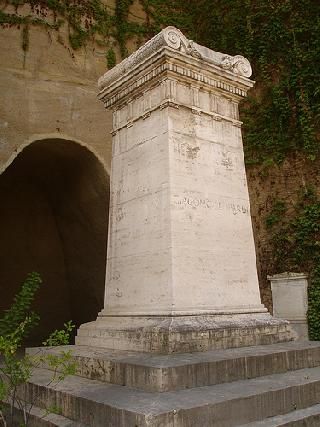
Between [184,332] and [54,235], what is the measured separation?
31.1 feet

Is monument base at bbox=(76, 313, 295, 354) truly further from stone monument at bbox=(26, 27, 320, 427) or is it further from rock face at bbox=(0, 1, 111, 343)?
rock face at bbox=(0, 1, 111, 343)

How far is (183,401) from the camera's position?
3.26m

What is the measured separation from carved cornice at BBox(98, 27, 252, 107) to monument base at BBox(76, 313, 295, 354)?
2.73 m

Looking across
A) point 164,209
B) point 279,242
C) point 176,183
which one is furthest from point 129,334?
point 279,242

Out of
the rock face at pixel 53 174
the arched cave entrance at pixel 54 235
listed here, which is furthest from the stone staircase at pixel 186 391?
the arched cave entrance at pixel 54 235

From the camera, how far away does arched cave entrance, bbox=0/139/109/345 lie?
1166 cm

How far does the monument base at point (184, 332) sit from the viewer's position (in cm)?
432

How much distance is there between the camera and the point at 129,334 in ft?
15.4

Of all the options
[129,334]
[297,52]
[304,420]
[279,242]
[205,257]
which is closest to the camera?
[304,420]

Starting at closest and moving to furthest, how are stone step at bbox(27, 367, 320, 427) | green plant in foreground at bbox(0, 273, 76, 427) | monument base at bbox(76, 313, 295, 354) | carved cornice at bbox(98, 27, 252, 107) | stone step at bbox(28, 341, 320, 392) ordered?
stone step at bbox(27, 367, 320, 427)
green plant in foreground at bbox(0, 273, 76, 427)
stone step at bbox(28, 341, 320, 392)
monument base at bbox(76, 313, 295, 354)
carved cornice at bbox(98, 27, 252, 107)

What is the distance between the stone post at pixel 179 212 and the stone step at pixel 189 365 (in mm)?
258

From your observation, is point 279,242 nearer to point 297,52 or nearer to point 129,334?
point 297,52

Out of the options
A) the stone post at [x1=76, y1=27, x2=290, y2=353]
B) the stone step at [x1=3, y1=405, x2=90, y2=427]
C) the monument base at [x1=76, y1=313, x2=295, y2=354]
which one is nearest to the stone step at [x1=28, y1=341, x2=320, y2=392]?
the monument base at [x1=76, y1=313, x2=295, y2=354]

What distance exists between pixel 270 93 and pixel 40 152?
19.5 ft
